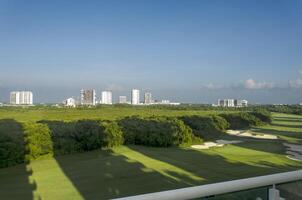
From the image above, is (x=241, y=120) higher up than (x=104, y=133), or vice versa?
(x=241, y=120)

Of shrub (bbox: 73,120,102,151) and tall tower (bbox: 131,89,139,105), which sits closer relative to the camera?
shrub (bbox: 73,120,102,151)

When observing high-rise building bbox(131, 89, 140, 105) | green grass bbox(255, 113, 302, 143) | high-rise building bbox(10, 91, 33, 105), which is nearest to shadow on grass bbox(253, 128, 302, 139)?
green grass bbox(255, 113, 302, 143)

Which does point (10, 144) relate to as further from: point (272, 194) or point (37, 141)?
point (272, 194)

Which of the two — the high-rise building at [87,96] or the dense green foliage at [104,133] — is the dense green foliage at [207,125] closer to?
the dense green foliage at [104,133]

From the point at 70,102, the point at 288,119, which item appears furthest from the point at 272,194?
the point at 288,119

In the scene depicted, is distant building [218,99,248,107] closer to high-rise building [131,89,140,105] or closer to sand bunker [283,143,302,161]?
sand bunker [283,143,302,161]

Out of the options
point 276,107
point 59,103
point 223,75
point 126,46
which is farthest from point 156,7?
point 276,107
